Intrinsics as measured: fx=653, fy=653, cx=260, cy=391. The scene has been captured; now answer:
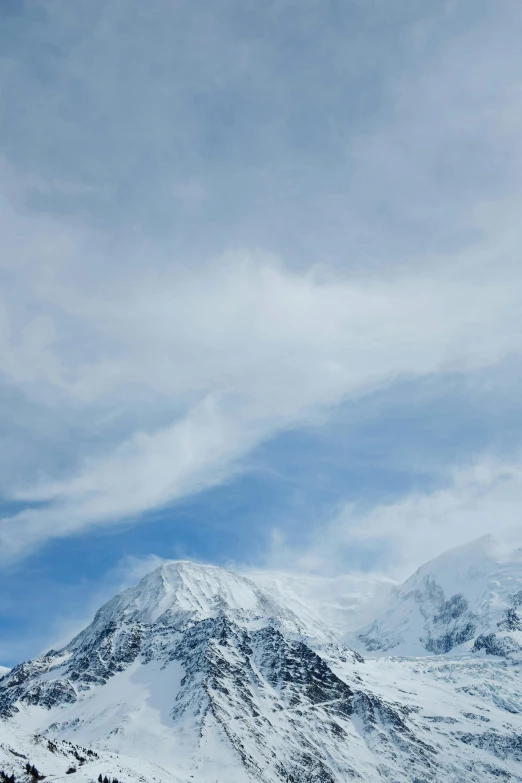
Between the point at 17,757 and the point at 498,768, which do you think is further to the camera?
the point at 498,768

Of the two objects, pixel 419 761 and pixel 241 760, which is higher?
pixel 241 760

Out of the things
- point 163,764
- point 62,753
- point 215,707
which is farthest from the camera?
point 215,707

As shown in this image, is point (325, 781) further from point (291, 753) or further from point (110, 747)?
point (110, 747)

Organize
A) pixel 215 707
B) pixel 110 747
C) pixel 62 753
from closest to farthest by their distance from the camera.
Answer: pixel 62 753 < pixel 110 747 < pixel 215 707

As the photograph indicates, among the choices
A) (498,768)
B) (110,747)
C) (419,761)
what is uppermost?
(110,747)

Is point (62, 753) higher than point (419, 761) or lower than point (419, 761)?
higher

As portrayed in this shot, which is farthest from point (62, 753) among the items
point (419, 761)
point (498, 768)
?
point (498, 768)

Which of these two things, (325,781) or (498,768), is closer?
(325,781)

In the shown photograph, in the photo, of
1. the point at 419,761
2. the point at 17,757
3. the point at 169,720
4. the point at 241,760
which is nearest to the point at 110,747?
the point at 169,720

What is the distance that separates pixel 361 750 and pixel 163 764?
64658mm

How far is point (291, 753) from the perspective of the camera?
610 feet

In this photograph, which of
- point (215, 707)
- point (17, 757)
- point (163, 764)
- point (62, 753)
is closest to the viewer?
point (17, 757)

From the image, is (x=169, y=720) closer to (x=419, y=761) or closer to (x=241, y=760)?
(x=241, y=760)

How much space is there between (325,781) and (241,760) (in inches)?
996
